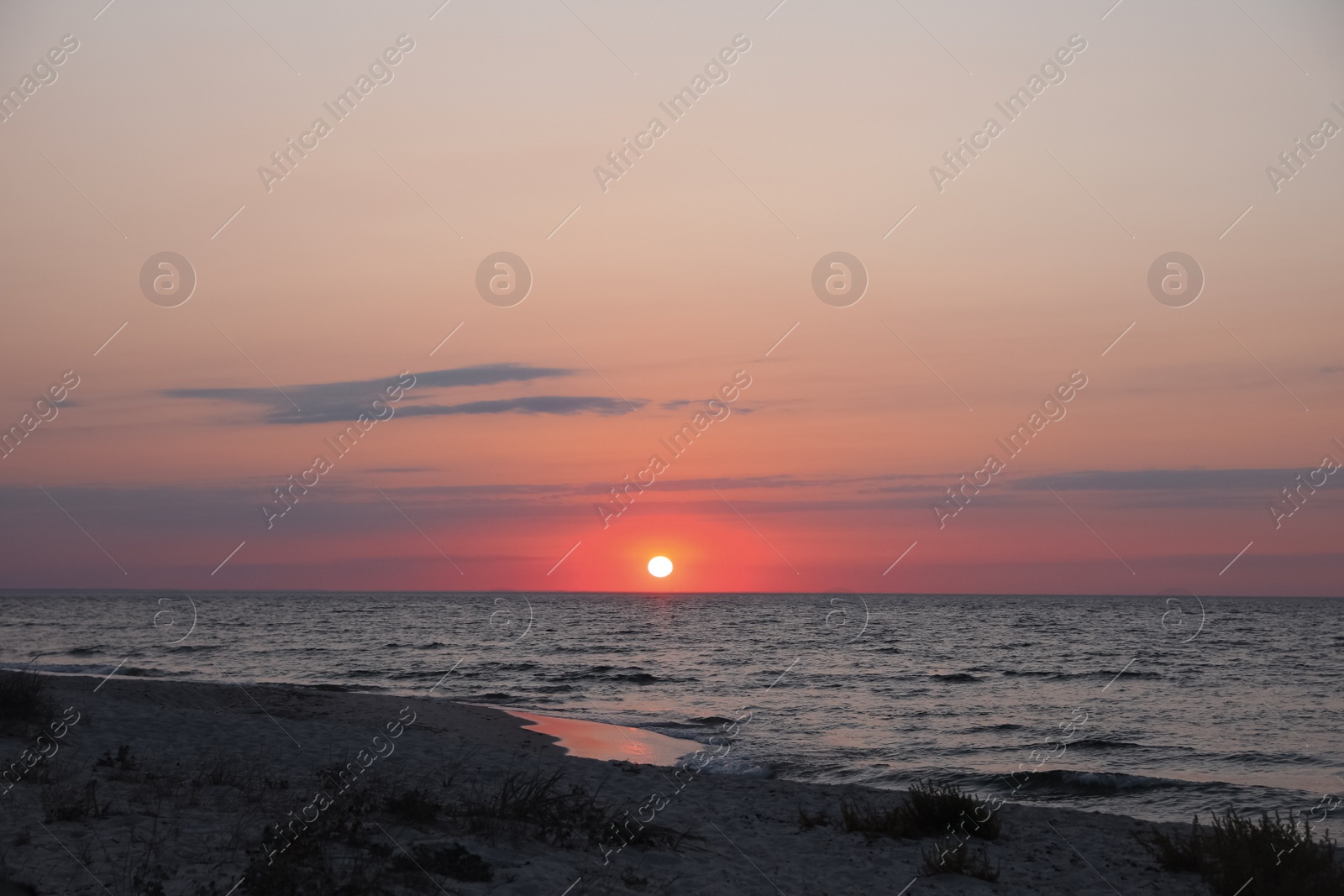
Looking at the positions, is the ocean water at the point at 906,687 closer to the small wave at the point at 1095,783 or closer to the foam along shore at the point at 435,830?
the small wave at the point at 1095,783

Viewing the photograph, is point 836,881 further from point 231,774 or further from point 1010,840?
point 231,774

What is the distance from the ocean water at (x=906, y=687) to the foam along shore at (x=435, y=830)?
534 cm

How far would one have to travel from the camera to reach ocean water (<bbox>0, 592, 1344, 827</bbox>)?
2022 cm

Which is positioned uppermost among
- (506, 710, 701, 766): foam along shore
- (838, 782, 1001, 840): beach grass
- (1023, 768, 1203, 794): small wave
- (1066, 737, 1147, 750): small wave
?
(506, 710, 701, 766): foam along shore

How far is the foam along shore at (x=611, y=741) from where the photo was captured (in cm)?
2080

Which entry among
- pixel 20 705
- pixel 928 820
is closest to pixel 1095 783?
pixel 928 820

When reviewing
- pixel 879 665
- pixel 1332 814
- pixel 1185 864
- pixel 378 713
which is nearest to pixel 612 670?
pixel 879 665

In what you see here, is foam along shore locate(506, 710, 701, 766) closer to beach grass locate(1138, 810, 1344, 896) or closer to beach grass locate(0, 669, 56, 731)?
beach grass locate(0, 669, 56, 731)

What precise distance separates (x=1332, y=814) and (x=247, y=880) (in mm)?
17713

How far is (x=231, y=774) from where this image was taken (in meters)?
12.1

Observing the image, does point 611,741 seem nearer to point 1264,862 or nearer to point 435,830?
point 435,830

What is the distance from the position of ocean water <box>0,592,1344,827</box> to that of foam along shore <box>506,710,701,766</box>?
45.3 inches

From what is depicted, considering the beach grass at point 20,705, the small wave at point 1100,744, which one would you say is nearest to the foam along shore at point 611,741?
the beach grass at point 20,705

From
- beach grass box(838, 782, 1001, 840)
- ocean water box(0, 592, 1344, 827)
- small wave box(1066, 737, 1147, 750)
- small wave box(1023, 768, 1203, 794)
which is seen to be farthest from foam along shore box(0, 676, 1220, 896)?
small wave box(1066, 737, 1147, 750)
